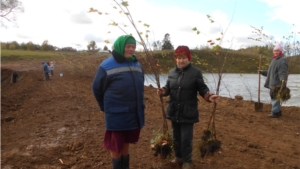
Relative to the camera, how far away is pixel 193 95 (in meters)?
3.48

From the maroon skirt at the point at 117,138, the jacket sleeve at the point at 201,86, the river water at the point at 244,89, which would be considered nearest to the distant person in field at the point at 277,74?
the river water at the point at 244,89

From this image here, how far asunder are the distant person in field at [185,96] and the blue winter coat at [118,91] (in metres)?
0.64

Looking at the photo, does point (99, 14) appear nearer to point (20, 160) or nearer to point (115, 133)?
point (115, 133)

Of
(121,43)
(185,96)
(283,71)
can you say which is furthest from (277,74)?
(121,43)

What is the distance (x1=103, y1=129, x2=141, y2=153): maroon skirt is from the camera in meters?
3.07

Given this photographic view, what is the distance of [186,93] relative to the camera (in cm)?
345

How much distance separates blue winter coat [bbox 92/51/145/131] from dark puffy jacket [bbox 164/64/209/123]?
0.64 metres

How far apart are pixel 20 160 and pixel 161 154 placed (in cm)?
209

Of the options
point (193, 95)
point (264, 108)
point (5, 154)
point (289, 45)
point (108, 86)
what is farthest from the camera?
point (264, 108)

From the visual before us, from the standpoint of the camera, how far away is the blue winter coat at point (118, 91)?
2.99 m

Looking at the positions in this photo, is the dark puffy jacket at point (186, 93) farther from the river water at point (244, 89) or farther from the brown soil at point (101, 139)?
the river water at point (244, 89)

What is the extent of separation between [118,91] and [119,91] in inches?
0.4

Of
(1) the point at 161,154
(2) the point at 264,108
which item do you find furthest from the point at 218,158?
(2) the point at 264,108

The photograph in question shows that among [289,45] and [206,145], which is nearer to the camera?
[206,145]
